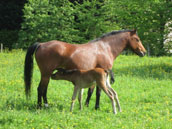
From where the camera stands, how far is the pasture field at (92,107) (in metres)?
7.26

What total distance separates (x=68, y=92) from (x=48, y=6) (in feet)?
71.7

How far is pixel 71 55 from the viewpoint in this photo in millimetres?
8695

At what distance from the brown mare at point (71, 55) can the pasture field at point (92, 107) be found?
727mm

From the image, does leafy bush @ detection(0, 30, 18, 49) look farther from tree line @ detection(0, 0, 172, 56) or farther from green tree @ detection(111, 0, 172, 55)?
green tree @ detection(111, 0, 172, 55)

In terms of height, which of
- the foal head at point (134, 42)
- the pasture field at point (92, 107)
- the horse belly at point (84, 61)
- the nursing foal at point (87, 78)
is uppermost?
the foal head at point (134, 42)

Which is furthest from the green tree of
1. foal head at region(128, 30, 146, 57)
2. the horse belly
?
the horse belly

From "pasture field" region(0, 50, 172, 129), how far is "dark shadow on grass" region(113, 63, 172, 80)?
0.18 ft

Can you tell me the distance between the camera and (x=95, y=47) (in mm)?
9227

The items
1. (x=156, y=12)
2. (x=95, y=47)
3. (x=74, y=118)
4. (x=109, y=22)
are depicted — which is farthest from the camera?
(x=109, y=22)

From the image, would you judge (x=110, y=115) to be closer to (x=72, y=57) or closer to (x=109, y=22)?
(x=72, y=57)

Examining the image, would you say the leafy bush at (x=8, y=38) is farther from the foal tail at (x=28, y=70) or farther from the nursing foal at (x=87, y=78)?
the nursing foal at (x=87, y=78)

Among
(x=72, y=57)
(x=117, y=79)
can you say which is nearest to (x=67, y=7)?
(x=117, y=79)

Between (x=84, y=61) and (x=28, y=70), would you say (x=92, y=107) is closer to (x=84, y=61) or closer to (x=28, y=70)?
(x=84, y=61)

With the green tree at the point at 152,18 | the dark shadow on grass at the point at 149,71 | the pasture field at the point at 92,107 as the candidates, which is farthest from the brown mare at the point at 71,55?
the green tree at the point at 152,18
